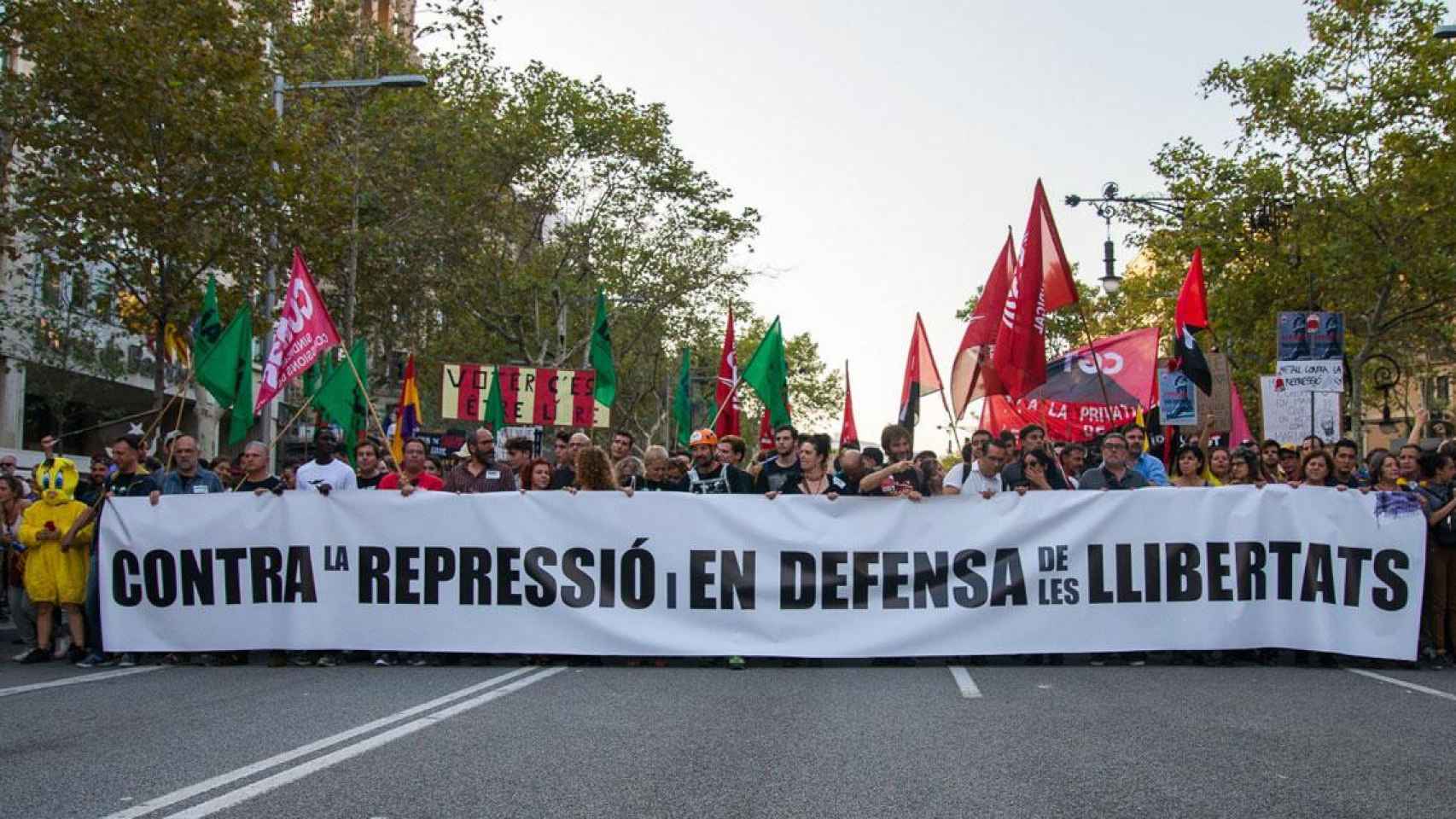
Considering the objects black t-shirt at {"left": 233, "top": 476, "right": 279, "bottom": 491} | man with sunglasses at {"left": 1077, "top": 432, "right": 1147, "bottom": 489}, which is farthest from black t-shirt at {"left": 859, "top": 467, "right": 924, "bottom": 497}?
black t-shirt at {"left": 233, "top": 476, "right": 279, "bottom": 491}

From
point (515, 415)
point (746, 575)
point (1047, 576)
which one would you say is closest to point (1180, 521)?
point (1047, 576)

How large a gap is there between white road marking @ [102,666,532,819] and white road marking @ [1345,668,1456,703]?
19.0ft

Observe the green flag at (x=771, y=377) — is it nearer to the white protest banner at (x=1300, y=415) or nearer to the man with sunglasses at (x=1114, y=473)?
the man with sunglasses at (x=1114, y=473)

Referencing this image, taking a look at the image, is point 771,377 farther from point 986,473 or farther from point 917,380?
point 986,473

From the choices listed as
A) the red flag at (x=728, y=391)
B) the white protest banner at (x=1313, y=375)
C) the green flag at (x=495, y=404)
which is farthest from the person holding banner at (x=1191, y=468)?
the green flag at (x=495, y=404)

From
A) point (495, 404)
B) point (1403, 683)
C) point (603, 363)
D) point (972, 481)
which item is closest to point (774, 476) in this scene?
point (972, 481)

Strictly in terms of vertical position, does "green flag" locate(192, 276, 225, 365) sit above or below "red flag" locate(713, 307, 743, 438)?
above

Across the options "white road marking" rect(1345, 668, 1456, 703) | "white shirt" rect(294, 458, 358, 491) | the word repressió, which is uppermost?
"white shirt" rect(294, 458, 358, 491)

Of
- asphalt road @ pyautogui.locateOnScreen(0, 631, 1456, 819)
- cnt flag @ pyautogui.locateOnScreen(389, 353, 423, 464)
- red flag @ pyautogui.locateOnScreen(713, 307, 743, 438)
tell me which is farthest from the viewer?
cnt flag @ pyautogui.locateOnScreen(389, 353, 423, 464)

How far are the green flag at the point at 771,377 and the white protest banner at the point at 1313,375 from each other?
6577 mm

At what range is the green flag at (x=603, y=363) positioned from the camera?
1934 centimetres

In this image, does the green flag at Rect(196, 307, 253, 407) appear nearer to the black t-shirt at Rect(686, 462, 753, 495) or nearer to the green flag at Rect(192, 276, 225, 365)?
the green flag at Rect(192, 276, 225, 365)

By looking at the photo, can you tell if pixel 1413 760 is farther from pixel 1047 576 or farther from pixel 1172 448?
pixel 1172 448

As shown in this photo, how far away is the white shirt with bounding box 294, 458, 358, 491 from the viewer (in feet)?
42.3
